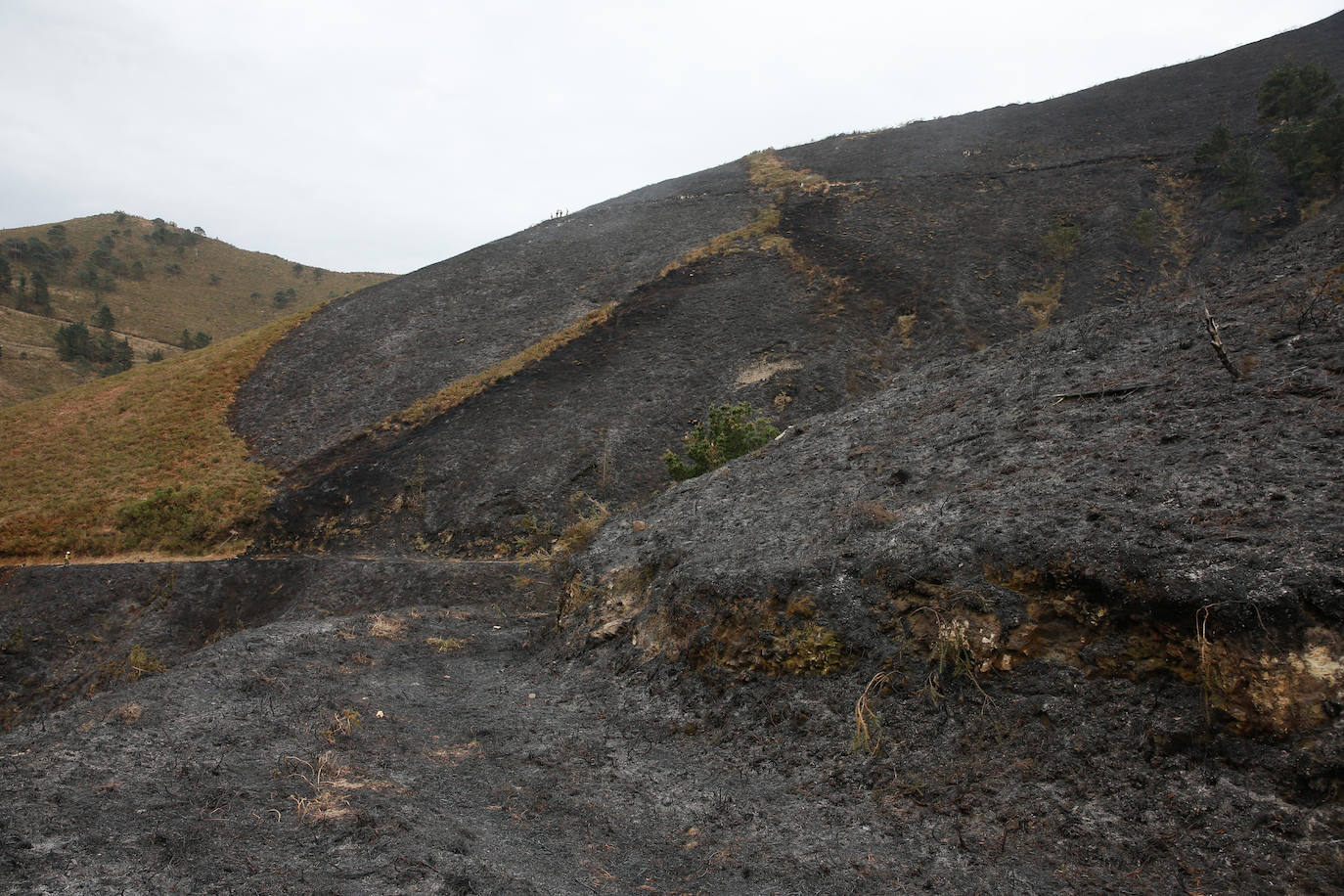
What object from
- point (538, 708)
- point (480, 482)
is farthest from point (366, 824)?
point (480, 482)

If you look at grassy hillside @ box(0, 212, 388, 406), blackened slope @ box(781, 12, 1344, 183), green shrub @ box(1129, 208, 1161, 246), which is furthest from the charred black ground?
grassy hillside @ box(0, 212, 388, 406)

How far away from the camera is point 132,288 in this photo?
69.7 m

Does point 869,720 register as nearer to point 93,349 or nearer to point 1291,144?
point 1291,144

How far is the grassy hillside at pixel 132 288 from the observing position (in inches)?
2099

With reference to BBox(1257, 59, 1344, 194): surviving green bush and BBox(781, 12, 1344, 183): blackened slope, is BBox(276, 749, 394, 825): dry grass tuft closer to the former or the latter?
BBox(1257, 59, 1344, 194): surviving green bush

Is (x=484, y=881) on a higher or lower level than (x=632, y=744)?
higher

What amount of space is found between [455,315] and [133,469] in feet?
46.8

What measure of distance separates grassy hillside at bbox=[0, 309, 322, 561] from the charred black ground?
1813 millimetres

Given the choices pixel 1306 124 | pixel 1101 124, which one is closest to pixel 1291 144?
pixel 1306 124

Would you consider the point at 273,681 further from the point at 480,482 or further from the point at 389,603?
the point at 480,482

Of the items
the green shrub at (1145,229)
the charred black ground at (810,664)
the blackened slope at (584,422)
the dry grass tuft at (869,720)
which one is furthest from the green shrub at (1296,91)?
the dry grass tuft at (869,720)

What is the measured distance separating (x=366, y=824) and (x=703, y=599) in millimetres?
5073

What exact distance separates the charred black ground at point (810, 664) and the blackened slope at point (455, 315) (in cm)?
727

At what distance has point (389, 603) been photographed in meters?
18.2
